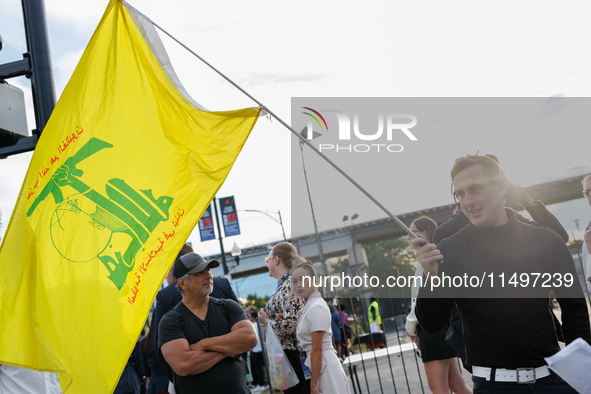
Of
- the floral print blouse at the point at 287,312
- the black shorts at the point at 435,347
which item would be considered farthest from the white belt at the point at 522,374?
the floral print blouse at the point at 287,312

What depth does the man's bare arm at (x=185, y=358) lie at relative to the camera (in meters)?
3.56

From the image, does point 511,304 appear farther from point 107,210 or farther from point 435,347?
point 107,210

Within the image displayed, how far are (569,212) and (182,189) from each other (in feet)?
10.3

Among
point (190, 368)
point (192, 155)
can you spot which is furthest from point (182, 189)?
point (190, 368)

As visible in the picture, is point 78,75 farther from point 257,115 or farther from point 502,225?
point 502,225

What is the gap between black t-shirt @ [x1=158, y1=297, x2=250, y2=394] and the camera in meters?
3.64

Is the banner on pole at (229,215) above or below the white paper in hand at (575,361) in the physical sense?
above

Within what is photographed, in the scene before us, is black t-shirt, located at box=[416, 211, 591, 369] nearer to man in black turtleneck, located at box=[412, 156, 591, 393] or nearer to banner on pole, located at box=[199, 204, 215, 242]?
man in black turtleneck, located at box=[412, 156, 591, 393]

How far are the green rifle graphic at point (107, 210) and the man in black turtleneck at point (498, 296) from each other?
1677mm

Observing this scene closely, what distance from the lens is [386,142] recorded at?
16.9 ft

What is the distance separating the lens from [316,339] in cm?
446

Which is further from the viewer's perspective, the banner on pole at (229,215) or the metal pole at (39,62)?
the banner on pole at (229,215)

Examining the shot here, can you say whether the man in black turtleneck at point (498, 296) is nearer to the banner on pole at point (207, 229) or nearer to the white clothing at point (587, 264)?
the white clothing at point (587, 264)

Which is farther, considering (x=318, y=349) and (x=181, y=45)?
(x=318, y=349)
